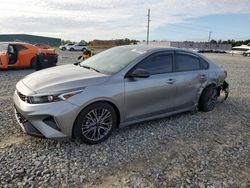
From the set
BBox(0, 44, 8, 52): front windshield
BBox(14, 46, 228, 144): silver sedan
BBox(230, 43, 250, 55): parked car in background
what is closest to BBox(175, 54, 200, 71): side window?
BBox(14, 46, 228, 144): silver sedan

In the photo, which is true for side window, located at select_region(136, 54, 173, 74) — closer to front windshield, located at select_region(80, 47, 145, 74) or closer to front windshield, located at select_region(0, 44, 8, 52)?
front windshield, located at select_region(80, 47, 145, 74)

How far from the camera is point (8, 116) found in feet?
16.5

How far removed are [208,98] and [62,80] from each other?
3546 millimetres

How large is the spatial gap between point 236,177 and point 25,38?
67628 millimetres

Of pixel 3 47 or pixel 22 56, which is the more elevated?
pixel 3 47

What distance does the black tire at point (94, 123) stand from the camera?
148 inches

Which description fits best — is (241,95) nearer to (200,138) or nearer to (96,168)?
(200,138)

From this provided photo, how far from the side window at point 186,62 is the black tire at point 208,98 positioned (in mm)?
641

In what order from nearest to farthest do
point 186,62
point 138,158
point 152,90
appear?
point 138,158 → point 152,90 → point 186,62

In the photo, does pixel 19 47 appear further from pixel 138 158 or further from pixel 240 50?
pixel 240 50

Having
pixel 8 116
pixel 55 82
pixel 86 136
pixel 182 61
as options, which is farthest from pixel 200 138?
pixel 8 116

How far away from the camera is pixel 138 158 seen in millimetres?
3668

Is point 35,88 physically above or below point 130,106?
above

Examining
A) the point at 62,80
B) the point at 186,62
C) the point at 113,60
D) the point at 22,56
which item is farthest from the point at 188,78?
the point at 22,56
